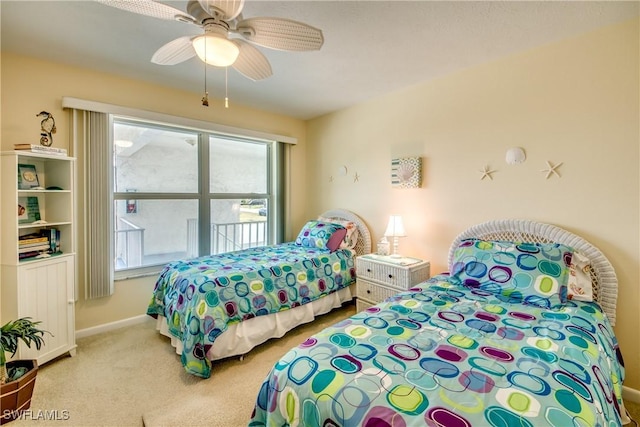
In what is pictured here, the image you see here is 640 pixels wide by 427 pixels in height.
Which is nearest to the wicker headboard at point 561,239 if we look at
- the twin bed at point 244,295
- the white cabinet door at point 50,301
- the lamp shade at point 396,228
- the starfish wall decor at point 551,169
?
the starfish wall decor at point 551,169

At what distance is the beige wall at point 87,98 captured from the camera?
234 centimetres

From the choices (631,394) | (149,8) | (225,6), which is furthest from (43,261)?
(631,394)

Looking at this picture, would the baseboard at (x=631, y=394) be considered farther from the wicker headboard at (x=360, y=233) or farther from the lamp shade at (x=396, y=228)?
the wicker headboard at (x=360, y=233)

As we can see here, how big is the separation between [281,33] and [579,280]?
93.5 inches

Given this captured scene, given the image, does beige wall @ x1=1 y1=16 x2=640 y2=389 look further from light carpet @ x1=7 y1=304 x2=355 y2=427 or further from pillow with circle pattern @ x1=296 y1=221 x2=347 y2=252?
light carpet @ x1=7 y1=304 x2=355 y2=427

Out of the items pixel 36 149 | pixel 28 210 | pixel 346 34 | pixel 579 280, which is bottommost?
pixel 579 280

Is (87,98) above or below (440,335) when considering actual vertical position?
above

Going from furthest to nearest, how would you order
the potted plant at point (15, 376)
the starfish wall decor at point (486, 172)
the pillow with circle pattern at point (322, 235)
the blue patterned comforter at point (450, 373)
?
the pillow with circle pattern at point (322, 235) < the starfish wall decor at point (486, 172) < the potted plant at point (15, 376) < the blue patterned comforter at point (450, 373)

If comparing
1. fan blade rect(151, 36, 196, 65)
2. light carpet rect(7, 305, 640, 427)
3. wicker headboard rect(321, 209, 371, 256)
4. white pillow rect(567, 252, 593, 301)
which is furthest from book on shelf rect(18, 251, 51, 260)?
white pillow rect(567, 252, 593, 301)

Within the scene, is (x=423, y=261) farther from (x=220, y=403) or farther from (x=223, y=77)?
(x=223, y=77)

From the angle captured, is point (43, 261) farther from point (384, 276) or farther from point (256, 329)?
point (384, 276)

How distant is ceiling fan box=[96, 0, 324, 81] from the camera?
1.35 metres

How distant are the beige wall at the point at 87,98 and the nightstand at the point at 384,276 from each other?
7.36 ft

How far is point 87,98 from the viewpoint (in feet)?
8.71
